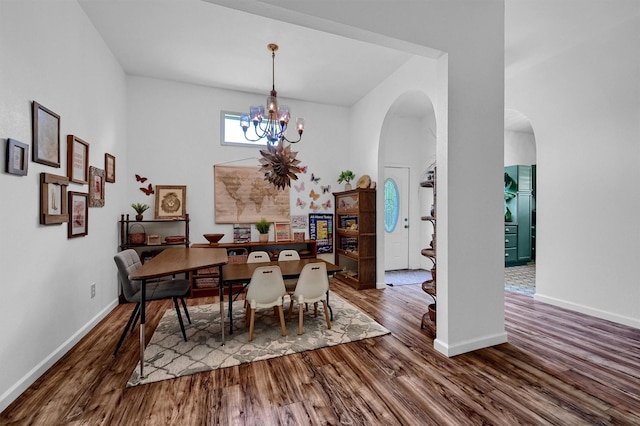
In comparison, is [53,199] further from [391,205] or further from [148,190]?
[391,205]

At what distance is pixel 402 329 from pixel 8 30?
381 cm

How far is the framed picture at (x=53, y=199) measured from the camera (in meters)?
2.19

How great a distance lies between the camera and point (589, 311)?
A: 10.9 ft

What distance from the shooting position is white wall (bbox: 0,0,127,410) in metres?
1.84

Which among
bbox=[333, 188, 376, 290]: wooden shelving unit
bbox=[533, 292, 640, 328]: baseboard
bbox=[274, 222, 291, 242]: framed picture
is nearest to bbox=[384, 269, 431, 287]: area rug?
bbox=[333, 188, 376, 290]: wooden shelving unit

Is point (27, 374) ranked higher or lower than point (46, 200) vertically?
lower

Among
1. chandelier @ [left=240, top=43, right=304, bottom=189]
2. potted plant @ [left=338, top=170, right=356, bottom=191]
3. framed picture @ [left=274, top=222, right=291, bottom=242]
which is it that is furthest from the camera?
potted plant @ [left=338, top=170, right=356, bottom=191]

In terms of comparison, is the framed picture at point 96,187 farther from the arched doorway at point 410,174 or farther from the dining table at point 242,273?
the arched doorway at point 410,174

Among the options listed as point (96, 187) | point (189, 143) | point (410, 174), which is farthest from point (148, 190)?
point (410, 174)

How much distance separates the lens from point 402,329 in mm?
2961

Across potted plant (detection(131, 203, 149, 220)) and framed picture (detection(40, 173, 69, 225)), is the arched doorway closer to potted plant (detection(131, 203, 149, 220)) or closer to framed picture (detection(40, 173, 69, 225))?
potted plant (detection(131, 203, 149, 220))

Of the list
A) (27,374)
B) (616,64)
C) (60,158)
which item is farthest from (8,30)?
(616,64)

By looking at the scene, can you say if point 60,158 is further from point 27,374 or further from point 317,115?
point 317,115

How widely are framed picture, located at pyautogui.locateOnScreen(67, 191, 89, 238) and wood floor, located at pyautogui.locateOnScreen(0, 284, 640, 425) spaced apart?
1.03m
